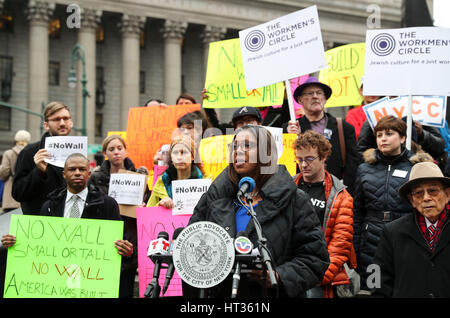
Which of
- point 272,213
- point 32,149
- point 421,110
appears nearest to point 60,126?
point 32,149

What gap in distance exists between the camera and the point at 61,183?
20.8ft

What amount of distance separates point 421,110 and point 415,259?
537 cm

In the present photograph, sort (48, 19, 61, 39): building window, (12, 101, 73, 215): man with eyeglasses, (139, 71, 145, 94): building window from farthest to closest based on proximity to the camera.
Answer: (139, 71, 145, 94): building window → (48, 19, 61, 39): building window → (12, 101, 73, 215): man with eyeglasses

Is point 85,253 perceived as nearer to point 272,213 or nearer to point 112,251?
point 112,251

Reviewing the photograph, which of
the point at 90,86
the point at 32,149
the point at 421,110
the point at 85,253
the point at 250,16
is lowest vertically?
the point at 85,253

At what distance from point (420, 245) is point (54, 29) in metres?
47.5

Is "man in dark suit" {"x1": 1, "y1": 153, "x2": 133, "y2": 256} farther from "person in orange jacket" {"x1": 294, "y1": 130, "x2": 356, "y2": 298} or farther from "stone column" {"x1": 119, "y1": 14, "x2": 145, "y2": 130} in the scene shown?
"stone column" {"x1": 119, "y1": 14, "x2": 145, "y2": 130}

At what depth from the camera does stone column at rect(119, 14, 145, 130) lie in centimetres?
4741

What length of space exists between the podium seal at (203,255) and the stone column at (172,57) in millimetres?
45764

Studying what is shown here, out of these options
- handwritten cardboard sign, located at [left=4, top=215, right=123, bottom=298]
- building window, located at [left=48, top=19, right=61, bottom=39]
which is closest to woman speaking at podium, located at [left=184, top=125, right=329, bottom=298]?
handwritten cardboard sign, located at [left=4, top=215, right=123, bottom=298]

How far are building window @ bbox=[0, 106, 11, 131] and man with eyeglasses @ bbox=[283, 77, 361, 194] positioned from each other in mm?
42680

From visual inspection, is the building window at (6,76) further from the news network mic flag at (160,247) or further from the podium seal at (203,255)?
the podium seal at (203,255)

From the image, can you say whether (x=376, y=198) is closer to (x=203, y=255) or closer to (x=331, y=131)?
(x=331, y=131)

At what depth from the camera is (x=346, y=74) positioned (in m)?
11.8
